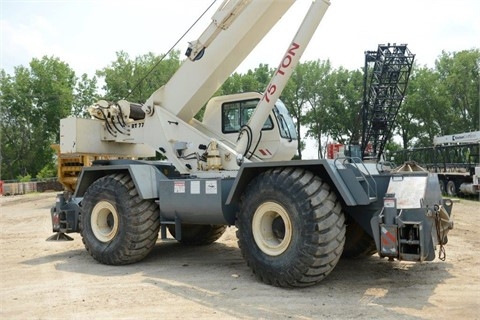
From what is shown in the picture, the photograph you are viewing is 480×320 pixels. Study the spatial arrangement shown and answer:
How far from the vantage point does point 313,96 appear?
150ft

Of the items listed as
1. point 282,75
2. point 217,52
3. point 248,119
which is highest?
point 217,52

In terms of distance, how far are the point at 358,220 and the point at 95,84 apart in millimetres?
51714

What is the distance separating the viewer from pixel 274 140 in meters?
7.86

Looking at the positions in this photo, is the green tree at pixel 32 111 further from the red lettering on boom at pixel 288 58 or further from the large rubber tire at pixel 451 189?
the red lettering on boom at pixel 288 58

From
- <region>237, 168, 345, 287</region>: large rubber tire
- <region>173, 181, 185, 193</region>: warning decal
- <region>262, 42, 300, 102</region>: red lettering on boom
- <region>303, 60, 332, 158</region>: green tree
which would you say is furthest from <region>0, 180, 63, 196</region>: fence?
<region>237, 168, 345, 287</region>: large rubber tire

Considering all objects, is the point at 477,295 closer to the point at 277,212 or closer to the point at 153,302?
the point at 277,212

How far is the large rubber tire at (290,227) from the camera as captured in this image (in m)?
5.51

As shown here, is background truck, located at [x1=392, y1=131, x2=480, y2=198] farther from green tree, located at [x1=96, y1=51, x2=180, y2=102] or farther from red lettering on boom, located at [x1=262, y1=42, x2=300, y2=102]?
green tree, located at [x1=96, y1=51, x2=180, y2=102]

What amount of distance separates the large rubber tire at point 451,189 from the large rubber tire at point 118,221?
19801 millimetres

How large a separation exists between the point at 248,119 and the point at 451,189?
18.8m

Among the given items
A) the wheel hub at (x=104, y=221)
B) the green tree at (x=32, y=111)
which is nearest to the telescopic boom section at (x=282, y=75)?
the wheel hub at (x=104, y=221)

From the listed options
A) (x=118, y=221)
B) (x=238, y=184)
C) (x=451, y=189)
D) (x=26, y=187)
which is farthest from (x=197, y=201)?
(x=26, y=187)

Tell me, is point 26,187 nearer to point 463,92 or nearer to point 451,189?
point 451,189

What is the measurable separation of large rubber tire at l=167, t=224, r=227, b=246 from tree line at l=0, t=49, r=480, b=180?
30893 millimetres
